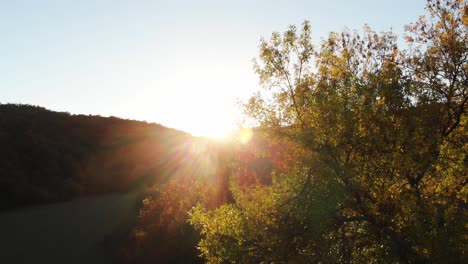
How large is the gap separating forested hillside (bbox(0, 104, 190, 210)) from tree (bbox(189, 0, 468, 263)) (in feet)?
85.1

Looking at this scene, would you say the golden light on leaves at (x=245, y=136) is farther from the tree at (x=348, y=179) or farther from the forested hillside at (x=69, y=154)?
the forested hillside at (x=69, y=154)

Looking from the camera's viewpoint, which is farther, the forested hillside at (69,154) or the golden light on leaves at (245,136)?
the forested hillside at (69,154)

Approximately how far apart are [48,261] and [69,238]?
3482 mm

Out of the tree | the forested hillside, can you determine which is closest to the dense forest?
the tree

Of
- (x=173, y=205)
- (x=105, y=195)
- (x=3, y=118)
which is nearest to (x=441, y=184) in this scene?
(x=173, y=205)

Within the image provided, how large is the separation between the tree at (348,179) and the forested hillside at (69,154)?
25953mm

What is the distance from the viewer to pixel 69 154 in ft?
127

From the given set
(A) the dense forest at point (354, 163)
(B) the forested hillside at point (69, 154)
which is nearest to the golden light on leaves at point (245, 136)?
(A) the dense forest at point (354, 163)

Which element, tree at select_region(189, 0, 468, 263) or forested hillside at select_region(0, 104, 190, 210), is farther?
forested hillside at select_region(0, 104, 190, 210)

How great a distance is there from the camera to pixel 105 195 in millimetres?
34344

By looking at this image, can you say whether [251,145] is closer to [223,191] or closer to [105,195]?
[223,191]

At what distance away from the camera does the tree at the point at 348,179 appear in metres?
9.05

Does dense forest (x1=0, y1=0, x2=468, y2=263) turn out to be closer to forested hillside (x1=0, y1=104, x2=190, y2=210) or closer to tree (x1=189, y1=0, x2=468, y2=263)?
tree (x1=189, y1=0, x2=468, y2=263)

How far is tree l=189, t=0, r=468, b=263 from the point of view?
9055mm
